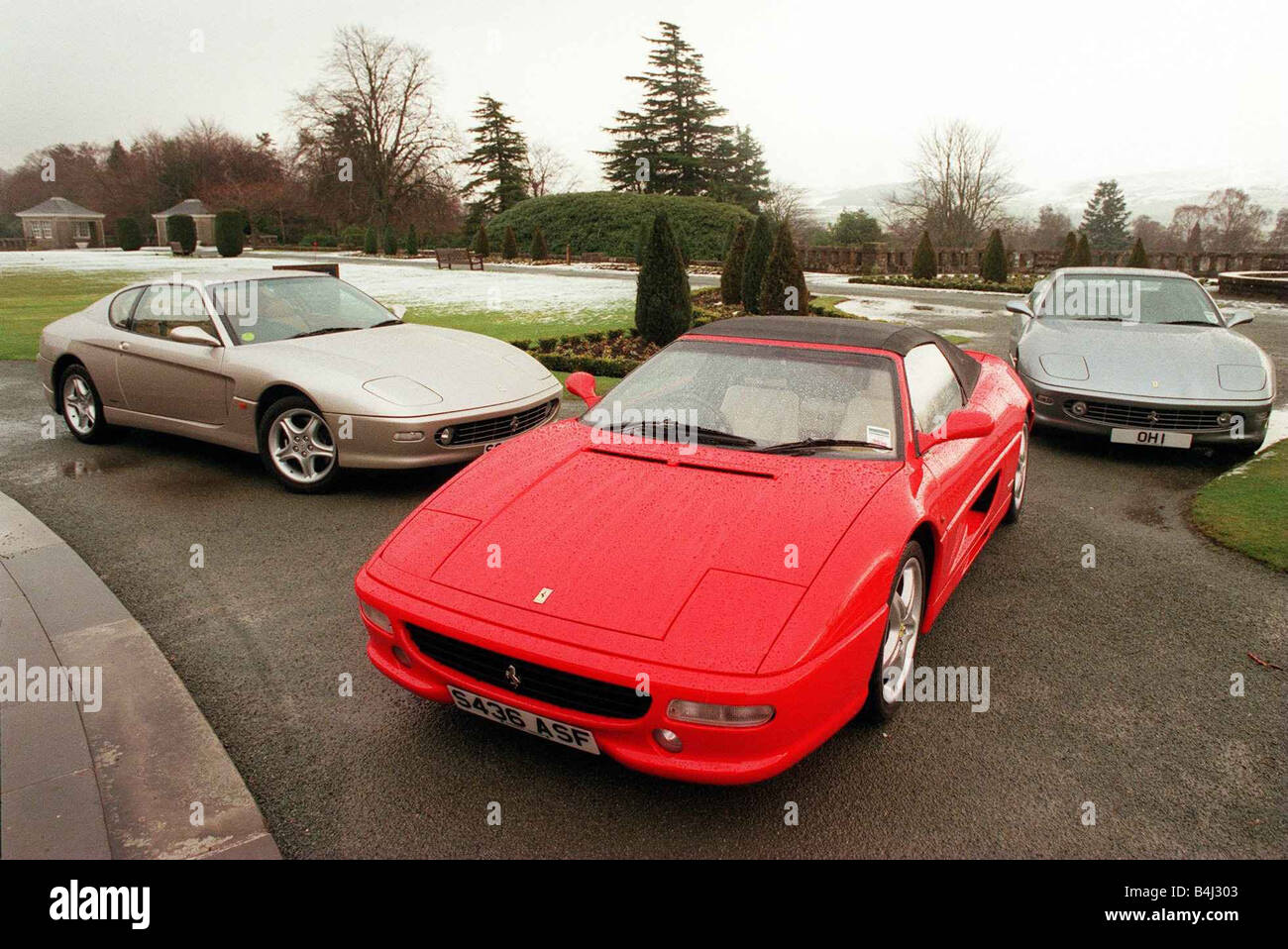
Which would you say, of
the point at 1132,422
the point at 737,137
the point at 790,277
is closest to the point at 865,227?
the point at 737,137

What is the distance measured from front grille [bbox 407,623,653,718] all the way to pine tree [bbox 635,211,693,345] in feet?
32.3

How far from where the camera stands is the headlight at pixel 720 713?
234 centimetres

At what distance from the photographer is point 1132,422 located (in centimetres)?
674

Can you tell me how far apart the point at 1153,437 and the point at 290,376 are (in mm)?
6639

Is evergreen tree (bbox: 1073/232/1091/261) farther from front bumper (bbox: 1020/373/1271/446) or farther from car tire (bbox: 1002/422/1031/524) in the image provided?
car tire (bbox: 1002/422/1031/524)

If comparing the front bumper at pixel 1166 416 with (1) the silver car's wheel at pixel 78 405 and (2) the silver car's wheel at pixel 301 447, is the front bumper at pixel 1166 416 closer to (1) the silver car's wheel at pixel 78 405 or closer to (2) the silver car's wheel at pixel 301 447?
(2) the silver car's wheel at pixel 301 447

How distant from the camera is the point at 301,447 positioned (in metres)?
5.86

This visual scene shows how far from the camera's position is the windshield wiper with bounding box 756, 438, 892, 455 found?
3.40 m

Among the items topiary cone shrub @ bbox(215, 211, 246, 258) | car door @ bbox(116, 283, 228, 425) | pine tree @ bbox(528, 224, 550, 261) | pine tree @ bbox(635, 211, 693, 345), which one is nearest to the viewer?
car door @ bbox(116, 283, 228, 425)

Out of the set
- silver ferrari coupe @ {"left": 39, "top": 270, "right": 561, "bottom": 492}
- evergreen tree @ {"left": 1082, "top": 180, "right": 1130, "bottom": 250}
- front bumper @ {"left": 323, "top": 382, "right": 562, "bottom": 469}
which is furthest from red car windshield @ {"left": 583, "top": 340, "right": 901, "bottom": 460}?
evergreen tree @ {"left": 1082, "top": 180, "right": 1130, "bottom": 250}

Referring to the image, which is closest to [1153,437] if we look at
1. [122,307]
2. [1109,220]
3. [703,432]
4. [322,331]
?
[703,432]

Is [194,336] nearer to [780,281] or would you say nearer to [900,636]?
[900,636]

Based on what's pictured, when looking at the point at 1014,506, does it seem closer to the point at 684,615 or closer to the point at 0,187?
the point at 684,615

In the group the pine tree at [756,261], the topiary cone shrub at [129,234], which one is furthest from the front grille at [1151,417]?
the topiary cone shrub at [129,234]
